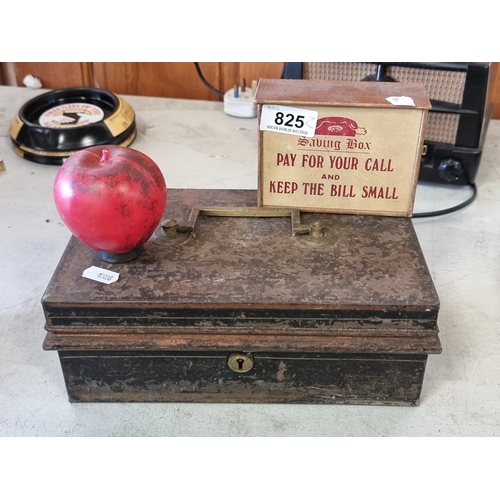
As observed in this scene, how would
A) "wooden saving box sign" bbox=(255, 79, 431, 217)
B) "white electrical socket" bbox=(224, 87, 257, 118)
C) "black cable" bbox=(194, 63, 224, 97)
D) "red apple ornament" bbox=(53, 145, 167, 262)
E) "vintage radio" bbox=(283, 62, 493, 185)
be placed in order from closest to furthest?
"red apple ornament" bbox=(53, 145, 167, 262), "wooden saving box sign" bbox=(255, 79, 431, 217), "vintage radio" bbox=(283, 62, 493, 185), "white electrical socket" bbox=(224, 87, 257, 118), "black cable" bbox=(194, 63, 224, 97)

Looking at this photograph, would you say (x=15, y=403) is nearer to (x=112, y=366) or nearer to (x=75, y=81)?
(x=112, y=366)

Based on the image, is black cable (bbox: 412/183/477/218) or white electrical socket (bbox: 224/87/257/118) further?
white electrical socket (bbox: 224/87/257/118)

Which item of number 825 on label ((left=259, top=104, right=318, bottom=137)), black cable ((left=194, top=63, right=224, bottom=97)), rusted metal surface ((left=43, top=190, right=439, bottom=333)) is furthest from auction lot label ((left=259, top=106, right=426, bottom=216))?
black cable ((left=194, top=63, right=224, bottom=97))

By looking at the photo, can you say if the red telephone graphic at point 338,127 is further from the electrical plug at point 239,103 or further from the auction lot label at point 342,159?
the electrical plug at point 239,103

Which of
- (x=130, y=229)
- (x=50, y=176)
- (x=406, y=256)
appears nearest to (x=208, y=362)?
(x=130, y=229)

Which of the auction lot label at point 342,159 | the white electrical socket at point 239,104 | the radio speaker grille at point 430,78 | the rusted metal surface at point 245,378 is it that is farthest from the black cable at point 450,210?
the white electrical socket at point 239,104

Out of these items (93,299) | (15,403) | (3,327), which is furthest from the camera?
(3,327)

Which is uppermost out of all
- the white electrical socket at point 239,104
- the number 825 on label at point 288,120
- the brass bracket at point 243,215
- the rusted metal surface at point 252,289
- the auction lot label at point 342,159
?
the number 825 on label at point 288,120

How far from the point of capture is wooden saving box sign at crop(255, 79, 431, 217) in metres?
1.03

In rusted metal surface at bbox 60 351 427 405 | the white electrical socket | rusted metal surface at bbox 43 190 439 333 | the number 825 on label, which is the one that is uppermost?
the number 825 on label

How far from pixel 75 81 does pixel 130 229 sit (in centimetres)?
143

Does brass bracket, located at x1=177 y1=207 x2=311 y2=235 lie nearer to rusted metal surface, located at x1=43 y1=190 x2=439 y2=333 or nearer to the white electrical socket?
rusted metal surface, located at x1=43 y1=190 x2=439 y2=333

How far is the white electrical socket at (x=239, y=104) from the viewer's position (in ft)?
6.14

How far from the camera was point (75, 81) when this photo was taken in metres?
2.16
